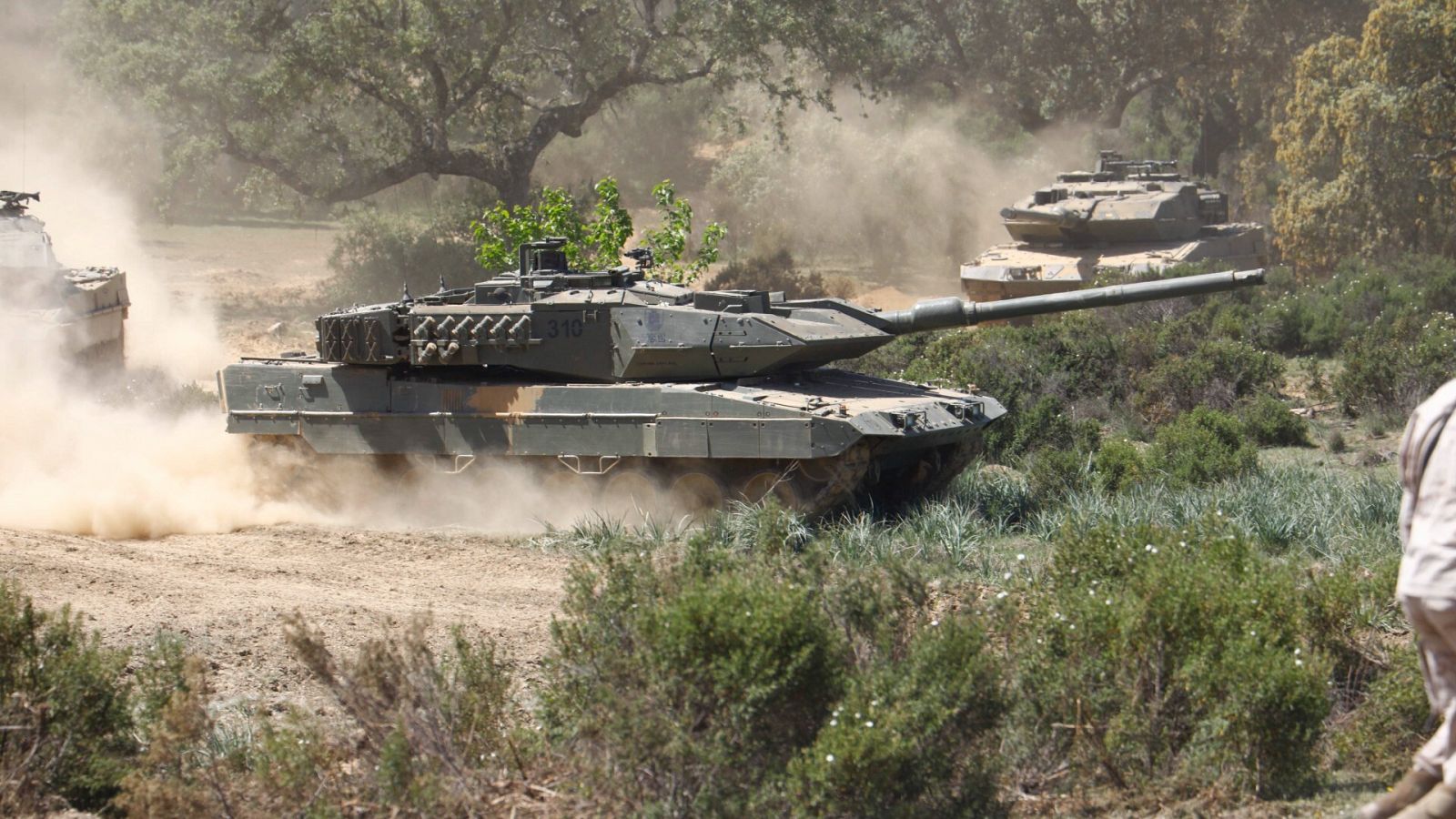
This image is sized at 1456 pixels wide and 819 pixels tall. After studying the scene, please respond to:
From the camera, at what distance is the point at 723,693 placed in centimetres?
700

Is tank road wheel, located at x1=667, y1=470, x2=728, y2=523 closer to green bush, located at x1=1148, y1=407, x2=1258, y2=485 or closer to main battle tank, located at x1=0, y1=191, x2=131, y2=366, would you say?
green bush, located at x1=1148, y1=407, x2=1258, y2=485

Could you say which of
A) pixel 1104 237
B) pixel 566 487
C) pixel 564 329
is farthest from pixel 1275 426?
pixel 1104 237

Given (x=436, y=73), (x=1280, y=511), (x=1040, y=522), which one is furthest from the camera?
(x=436, y=73)

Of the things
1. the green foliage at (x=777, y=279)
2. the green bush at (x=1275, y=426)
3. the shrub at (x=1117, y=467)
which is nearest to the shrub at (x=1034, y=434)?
the shrub at (x=1117, y=467)

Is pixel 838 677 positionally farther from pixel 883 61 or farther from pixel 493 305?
pixel 883 61

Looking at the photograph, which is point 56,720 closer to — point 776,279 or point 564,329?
point 564,329

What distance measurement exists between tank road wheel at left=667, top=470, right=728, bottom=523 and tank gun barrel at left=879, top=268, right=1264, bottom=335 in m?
2.33

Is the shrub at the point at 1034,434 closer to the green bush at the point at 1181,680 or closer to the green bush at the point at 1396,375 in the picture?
the green bush at the point at 1396,375

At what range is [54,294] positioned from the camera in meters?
22.3

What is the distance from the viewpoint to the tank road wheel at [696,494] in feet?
47.2

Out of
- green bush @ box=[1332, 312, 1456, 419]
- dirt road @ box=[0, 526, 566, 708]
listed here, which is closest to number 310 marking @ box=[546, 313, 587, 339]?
dirt road @ box=[0, 526, 566, 708]

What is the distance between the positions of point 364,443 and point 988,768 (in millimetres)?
10043

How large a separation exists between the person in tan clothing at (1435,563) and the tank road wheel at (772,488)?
8795 millimetres

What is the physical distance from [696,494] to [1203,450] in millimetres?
5089
